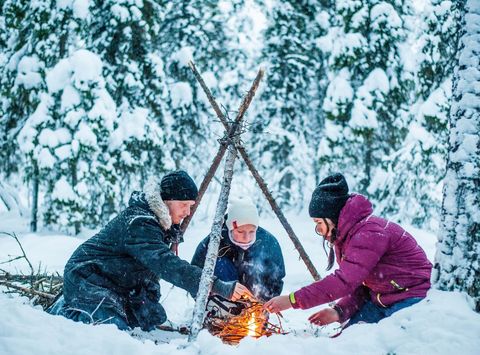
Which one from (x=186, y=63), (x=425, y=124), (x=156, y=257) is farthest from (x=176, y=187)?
(x=186, y=63)

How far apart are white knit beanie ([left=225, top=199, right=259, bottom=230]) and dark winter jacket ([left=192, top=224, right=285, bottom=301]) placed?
0.24m

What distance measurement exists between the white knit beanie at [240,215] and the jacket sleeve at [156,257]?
1.66m

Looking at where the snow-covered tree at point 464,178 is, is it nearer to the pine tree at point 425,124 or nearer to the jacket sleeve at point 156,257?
the jacket sleeve at point 156,257

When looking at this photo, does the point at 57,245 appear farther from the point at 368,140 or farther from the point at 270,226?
the point at 368,140

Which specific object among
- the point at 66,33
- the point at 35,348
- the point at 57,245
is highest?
the point at 66,33

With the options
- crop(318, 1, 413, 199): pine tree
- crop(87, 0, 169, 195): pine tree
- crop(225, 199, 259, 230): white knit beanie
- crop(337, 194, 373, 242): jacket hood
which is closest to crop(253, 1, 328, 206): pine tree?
crop(318, 1, 413, 199): pine tree

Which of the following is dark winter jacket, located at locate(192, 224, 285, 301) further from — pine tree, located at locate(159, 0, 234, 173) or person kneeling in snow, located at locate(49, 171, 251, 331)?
pine tree, located at locate(159, 0, 234, 173)

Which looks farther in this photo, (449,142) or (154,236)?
(154,236)

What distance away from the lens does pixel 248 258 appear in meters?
5.16

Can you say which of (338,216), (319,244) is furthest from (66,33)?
(338,216)

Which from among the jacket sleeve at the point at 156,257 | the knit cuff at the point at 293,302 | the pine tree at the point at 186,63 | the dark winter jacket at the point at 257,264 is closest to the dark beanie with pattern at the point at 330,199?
the knit cuff at the point at 293,302

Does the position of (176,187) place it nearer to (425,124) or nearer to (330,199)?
(330,199)

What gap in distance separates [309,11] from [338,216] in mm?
14437

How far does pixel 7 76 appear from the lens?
11320 millimetres
